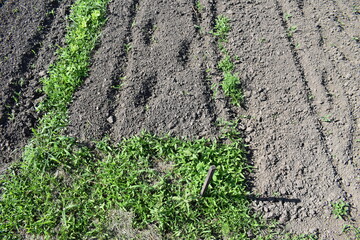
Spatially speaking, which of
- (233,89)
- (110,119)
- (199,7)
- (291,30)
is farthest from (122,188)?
(291,30)

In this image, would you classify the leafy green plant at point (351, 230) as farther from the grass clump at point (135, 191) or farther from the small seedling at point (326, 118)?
the small seedling at point (326, 118)

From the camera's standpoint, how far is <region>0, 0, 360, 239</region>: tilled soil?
3.18 meters

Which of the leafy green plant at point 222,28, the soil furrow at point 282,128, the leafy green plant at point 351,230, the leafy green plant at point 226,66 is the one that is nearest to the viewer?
the leafy green plant at point 351,230

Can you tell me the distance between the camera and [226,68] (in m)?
3.89

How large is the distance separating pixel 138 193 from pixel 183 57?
67.9 inches

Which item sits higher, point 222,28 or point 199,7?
point 199,7

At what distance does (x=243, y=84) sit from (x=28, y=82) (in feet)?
7.95

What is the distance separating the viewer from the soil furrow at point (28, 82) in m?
3.38

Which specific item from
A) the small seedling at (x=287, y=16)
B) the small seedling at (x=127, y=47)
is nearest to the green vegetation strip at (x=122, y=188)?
the small seedling at (x=127, y=47)

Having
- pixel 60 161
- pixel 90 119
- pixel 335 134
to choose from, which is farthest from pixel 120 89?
pixel 335 134

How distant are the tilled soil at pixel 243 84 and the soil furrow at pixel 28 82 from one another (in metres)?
0.01

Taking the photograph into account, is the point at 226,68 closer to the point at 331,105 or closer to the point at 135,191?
the point at 331,105

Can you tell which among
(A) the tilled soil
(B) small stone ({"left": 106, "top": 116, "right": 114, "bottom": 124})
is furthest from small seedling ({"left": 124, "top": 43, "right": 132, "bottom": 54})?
(B) small stone ({"left": 106, "top": 116, "right": 114, "bottom": 124})

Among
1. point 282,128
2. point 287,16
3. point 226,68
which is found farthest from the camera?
point 287,16
